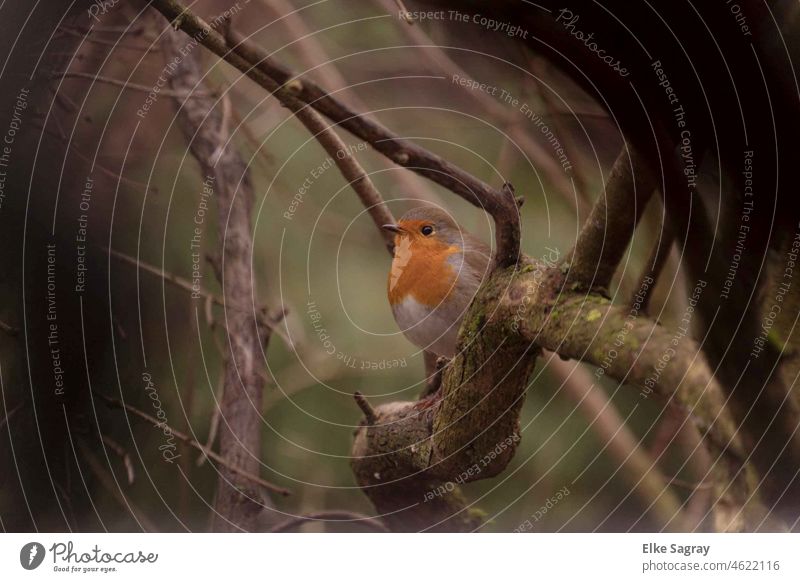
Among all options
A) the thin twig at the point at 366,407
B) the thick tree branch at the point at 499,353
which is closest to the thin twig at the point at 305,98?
the thick tree branch at the point at 499,353

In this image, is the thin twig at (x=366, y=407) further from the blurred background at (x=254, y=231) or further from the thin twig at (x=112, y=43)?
the thin twig at (x=112, y=43)

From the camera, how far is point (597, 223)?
78cm

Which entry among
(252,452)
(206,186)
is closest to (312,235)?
(206,186)

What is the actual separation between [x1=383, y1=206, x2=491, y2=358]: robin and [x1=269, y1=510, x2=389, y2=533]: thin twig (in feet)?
0.68

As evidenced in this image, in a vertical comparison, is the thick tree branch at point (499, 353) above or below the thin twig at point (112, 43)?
below

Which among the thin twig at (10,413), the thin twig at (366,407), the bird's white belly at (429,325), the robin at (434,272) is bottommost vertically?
the thin twig at (366,407)

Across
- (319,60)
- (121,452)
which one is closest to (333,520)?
(121,452)

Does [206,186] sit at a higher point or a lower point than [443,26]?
lower

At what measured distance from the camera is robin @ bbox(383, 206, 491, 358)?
81 cm

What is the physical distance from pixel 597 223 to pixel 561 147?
11cm

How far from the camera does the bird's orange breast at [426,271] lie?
32.2 inches
